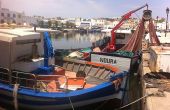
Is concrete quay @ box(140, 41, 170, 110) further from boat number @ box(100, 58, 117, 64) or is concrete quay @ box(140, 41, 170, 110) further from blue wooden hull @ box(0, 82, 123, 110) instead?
boat number @ box(100, 58, 117, 64)

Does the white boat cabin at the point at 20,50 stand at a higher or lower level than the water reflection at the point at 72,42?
higher

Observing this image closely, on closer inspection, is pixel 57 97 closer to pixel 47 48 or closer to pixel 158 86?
pixel 47 48

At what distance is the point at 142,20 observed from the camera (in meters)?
27.2

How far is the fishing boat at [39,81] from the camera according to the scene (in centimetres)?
1160

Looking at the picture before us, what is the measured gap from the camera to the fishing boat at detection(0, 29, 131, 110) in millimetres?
11602

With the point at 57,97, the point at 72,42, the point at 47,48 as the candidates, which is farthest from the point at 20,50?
the point at 72,42

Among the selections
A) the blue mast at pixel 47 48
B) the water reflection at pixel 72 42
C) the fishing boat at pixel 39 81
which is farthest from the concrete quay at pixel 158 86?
the water reflection at pixel 72 42

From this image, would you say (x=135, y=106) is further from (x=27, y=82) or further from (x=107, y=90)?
(x=27, y=82)

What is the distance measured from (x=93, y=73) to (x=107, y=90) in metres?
3.21

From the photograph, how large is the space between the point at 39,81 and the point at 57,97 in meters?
1.12

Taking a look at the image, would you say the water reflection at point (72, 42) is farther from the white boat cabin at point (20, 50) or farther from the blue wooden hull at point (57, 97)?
the blue wooden hull at point (57, 97)

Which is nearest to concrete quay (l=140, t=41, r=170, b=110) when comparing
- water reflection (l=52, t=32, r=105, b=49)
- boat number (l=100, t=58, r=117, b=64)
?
boat number (l=100, t=58, r=117, b=64)

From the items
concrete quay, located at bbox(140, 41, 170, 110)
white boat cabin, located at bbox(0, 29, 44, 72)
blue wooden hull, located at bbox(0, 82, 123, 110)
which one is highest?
white boat cabin, located at bbox(0, 29, 44, 72)

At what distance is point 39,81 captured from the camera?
11.8 meters
